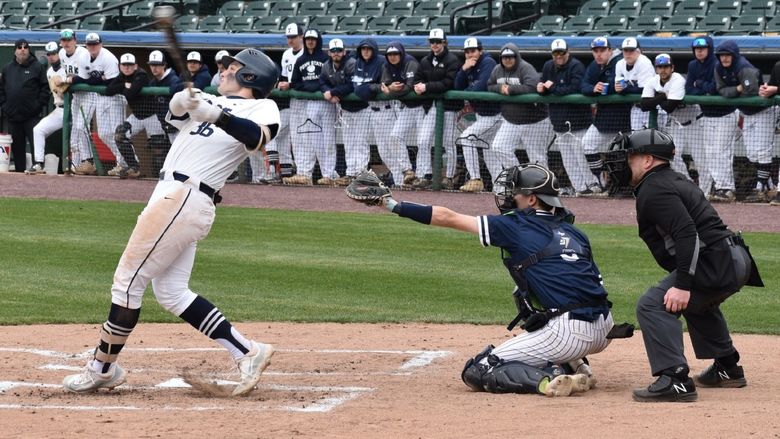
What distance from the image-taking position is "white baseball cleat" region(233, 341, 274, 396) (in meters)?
5.73

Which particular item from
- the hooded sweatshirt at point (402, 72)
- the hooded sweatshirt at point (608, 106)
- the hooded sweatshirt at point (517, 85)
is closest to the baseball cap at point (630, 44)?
the hooded sweatshirt at point (608, 106)

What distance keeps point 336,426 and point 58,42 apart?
15.2 meters

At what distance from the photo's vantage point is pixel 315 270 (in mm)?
10203

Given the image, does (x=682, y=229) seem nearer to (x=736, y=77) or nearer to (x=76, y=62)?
(x=736, y=77)

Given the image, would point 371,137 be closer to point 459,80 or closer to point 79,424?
point 459,80

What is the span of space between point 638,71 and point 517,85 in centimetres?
143

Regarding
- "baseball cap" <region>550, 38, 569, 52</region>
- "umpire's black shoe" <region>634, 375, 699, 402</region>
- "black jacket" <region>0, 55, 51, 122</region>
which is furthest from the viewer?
"black jacket" <region>0, 55, 51, 122</region>

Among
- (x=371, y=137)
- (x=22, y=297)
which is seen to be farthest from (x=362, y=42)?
(x=22, y=297)

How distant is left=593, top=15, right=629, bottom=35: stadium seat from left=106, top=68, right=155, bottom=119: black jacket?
6.31 m

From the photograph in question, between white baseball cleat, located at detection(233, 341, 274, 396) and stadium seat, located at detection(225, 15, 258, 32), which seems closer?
white baseball cleat, located at detection(233, 341, 274, 396)

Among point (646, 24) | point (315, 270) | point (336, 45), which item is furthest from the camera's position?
point (646, 24)

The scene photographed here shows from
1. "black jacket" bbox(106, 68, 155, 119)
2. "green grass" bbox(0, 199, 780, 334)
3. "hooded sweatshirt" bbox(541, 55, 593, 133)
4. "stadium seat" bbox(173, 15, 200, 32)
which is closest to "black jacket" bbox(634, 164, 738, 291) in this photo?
"green grass" bbox(0, 199, 780, 334)

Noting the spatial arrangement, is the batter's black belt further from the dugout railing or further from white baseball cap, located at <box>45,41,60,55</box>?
white baseball cap, located at <box>45,41,60,55</box>

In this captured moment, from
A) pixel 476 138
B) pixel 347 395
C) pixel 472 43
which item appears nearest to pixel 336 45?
pixel 472 43
